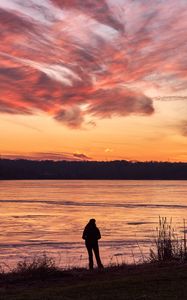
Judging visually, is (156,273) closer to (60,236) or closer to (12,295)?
(12,295)

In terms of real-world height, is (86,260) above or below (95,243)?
below

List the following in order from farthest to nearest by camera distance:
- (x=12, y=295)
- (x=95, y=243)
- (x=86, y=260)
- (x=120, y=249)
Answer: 1. (x=120, y=249)
2. (x=86, y=260)
3. (x=95, y=243)
4. (x=12, y=295)

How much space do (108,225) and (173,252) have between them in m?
27.5

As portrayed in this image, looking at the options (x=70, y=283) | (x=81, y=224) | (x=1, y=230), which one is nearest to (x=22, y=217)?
(x=81, y=224)

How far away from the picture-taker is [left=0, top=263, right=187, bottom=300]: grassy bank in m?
12.7

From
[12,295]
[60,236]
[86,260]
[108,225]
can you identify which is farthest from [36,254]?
[108,225]

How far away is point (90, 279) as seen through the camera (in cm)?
1628

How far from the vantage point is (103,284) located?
47.3 ft

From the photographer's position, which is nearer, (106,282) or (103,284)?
(103,284)

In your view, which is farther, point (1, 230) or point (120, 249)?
point (1, 230)

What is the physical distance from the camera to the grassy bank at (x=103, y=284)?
12680mm

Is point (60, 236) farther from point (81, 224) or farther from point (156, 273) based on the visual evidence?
point (156, 273)

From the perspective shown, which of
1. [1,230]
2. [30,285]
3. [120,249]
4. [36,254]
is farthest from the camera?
[1,230]

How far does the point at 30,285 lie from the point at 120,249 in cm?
1552
